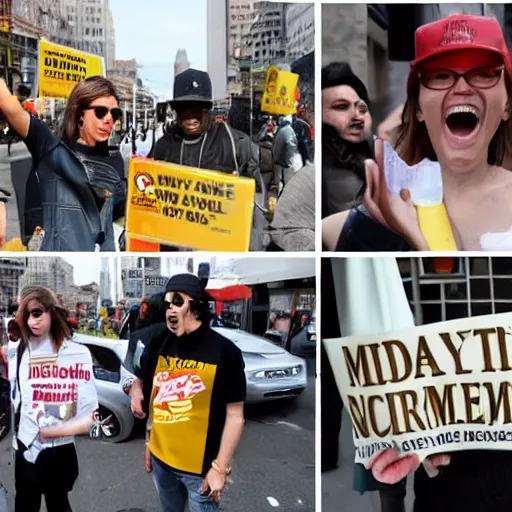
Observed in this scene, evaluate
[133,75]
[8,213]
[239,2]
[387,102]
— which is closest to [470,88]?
[387,102]

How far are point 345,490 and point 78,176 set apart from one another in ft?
6.09

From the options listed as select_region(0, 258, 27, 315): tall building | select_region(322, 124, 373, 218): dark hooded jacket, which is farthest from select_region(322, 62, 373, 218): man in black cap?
select_region(0, 258, 27, 315): tall building

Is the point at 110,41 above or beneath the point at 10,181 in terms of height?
above

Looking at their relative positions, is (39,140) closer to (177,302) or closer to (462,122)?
(177,302)

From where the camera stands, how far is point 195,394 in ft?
9.47

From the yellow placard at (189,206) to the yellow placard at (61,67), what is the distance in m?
0.43

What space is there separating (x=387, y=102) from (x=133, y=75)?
111 cm

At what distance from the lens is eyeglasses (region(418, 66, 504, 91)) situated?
112 inches

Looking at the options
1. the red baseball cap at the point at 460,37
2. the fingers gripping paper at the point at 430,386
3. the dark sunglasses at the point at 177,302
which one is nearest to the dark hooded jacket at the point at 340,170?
the red baseball cap at the point at 460,37

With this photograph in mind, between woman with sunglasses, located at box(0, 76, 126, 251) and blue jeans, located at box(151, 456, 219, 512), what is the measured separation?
1031 millimetres

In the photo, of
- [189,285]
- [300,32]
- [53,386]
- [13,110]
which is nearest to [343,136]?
[300,32]

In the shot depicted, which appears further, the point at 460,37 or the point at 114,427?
the point at 114,427

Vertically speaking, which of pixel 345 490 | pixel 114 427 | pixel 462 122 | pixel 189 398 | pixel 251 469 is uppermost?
pixel 462 122

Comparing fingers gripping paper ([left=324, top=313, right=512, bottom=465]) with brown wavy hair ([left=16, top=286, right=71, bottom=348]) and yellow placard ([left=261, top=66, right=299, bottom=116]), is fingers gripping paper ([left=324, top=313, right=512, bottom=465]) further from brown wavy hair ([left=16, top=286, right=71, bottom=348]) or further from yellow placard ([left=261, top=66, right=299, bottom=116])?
brown wavy hair ([left=16, top=286, right=71, bottom=348])
